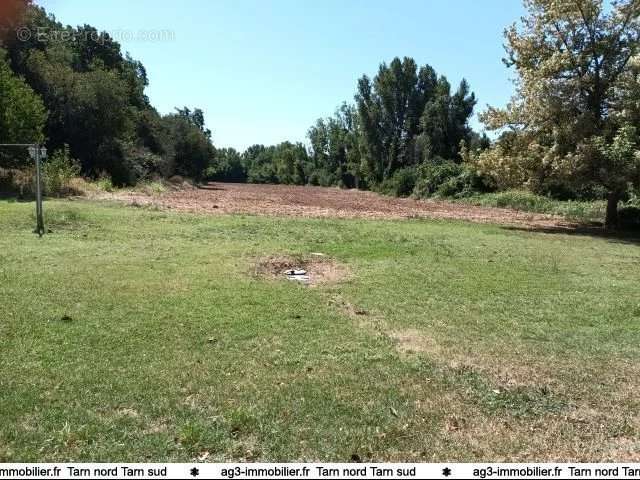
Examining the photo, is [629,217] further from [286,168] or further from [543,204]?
[286,168]

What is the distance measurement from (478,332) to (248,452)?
13.2ft

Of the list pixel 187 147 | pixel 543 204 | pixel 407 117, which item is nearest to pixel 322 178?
pixel 407 117

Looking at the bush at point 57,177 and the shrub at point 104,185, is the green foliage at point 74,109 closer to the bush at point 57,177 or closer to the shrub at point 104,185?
the bush at point 57,177

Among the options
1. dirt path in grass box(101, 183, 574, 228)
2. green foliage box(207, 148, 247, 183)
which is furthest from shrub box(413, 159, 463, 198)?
green foliage box(207, 148, 247, 183)

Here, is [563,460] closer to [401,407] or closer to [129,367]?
[401,407]

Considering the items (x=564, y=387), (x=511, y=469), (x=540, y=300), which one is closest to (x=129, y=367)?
(x=511, y=469)

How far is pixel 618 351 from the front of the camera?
6.07m

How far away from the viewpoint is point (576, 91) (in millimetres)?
19781

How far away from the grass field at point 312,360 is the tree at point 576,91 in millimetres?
8630

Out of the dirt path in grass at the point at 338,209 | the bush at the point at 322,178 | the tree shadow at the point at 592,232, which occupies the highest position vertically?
the bush at the point at 322,178

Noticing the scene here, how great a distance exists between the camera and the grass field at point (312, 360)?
376cm

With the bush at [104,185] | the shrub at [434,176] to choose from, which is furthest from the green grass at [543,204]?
the bush at [104,185]

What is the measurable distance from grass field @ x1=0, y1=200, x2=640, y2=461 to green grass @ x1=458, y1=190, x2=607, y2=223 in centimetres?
1707

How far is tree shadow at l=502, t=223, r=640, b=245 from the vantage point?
60.3 feet
